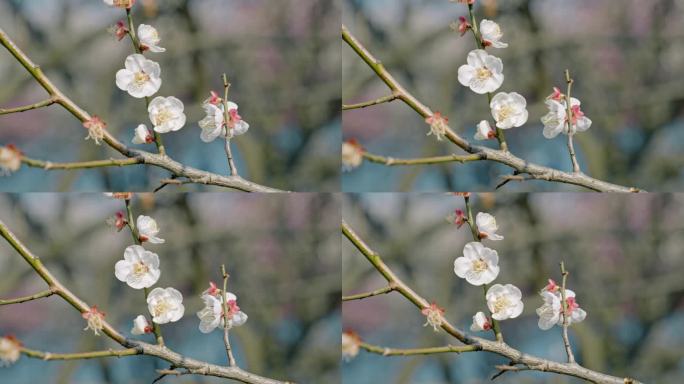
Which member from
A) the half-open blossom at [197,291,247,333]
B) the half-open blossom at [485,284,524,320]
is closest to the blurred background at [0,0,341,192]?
the half-open blossom at [197,291,247,333]

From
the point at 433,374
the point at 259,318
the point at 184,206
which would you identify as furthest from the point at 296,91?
the point at 433,374

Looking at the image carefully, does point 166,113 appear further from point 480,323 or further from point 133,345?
point 480,323

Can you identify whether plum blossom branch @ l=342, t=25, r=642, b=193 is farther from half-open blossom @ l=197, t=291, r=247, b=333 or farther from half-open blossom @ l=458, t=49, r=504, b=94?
half-open blossom @ l=197, t=291, r=247, b=333

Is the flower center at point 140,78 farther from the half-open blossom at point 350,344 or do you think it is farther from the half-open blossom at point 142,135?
the half-open blossom at point 350,344

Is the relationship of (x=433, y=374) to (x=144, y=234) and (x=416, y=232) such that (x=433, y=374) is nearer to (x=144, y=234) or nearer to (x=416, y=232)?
(x=416, y=232)

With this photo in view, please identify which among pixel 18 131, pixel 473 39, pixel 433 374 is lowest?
pixel 433 374

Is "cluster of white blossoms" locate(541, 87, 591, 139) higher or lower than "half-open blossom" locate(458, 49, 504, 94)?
lower

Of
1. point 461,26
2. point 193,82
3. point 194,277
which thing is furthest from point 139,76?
point 461,26
